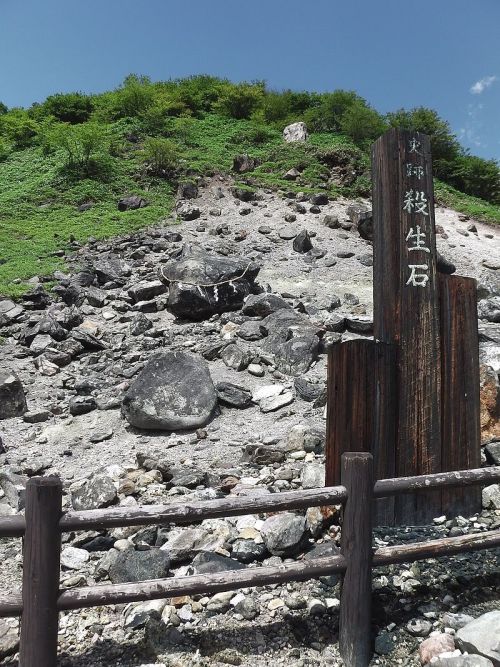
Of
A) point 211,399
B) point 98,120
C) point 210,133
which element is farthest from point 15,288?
point 98,120

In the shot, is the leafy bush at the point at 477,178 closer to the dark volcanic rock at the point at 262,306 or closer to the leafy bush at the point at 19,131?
the dark volcanic rock at the point at 262,306

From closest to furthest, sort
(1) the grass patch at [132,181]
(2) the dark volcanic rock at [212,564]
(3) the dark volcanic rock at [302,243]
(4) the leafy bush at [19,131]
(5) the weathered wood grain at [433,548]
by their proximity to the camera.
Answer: (5) the weathered wood grain at [433,548]
(2) the dark volcanic rock at [212,564]
(3) the dark volcanic rock at [302,243]
(1) the grass patch at [132,181]
(4) the leafy bush at [19,131]

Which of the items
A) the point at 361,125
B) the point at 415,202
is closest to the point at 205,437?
the point at 415,202

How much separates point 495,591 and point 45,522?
2729mm

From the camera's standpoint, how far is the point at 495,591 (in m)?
3.26

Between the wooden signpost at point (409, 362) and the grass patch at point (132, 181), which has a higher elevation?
the grass patch at point (132, 181)

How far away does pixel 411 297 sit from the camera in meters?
3.91

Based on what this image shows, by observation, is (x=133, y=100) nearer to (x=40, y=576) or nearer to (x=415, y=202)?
(x=415, y=202)

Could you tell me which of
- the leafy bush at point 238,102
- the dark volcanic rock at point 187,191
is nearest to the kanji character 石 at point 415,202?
the dark volcanic rock at point 187,191

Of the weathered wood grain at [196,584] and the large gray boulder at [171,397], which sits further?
the large gray boulder at [171,397]

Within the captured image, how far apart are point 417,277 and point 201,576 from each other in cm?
259

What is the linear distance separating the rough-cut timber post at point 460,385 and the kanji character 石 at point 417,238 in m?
0.30

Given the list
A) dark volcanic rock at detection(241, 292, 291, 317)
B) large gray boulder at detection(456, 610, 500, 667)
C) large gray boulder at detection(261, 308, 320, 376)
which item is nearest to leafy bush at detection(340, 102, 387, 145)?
dark volcanic rock at detection(241, 292, 291, 317)

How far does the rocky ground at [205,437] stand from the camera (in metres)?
2.96
